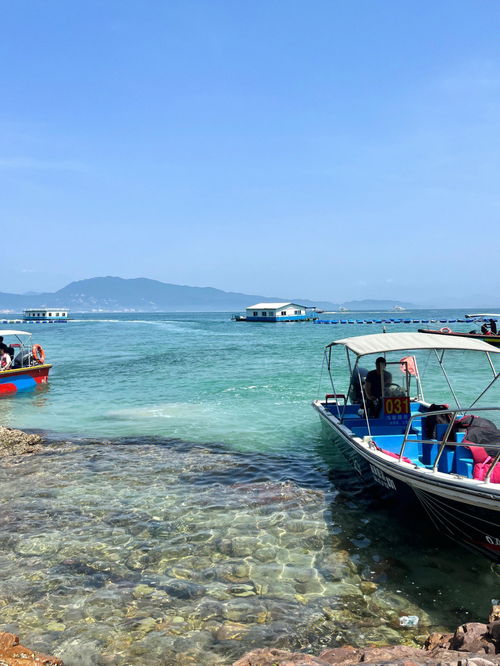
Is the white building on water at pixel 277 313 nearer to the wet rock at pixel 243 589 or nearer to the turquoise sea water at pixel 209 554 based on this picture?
the turquoise sea water at pixel 209 554

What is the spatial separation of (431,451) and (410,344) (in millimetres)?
2005

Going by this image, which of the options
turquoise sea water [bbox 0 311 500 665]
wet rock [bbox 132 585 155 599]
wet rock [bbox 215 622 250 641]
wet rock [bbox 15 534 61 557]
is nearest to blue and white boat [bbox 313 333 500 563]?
turquoise sea water [bbox 0 311 500 665]

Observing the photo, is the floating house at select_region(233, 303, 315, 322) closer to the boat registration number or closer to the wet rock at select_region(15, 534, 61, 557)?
the boat registration number

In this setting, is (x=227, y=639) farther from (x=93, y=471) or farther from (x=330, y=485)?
(x=93, y=471)

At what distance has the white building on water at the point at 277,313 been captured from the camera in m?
104

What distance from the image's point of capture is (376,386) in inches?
430

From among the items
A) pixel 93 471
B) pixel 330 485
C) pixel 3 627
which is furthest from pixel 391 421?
pixel 3 627

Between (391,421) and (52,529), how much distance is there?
22.6 feet

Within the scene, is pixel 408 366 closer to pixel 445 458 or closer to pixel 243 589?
pixel 445 458

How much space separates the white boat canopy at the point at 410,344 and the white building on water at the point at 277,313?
93.9 metres

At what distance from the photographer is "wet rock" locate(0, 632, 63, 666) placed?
4.43 metres

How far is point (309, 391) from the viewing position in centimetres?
2256

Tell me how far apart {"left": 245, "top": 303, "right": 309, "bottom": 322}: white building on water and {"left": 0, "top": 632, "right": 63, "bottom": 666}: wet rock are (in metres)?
99.3

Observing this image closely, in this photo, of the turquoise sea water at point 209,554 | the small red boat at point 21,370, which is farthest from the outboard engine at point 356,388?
the small red boat at point 21,370
